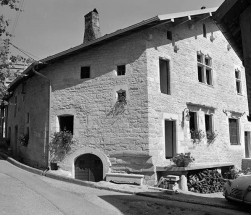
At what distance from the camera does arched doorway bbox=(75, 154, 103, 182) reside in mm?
10789

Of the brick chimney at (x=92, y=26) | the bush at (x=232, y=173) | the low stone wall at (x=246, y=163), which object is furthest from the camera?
the low stone wall at (x=246, y=163)

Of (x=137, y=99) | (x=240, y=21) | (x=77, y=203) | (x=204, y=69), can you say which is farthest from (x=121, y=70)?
(x=240, y=21)

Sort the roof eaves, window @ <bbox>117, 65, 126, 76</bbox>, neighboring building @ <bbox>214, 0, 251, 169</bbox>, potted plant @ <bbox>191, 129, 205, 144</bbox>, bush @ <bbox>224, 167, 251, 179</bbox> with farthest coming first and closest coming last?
1. bush @ <bbox>224, 167, 251, 179</bbox>
2. potted plant @ <bbox>191, 129, 205, 144</bbox>
3. window @ <bbox>117, 65, 126, 76</bbox>
4. the roof eaves
5. neighboring building @ <bbox>214, 0, 251, 169</bbox>

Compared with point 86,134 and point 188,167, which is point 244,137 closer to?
point 188,167

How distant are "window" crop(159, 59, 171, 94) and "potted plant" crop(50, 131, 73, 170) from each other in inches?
167

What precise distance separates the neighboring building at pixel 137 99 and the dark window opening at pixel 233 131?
0.62 meters

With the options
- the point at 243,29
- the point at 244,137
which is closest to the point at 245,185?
the point at 243,29

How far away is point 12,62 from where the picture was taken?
956cm

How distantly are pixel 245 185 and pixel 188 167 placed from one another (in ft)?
10.6

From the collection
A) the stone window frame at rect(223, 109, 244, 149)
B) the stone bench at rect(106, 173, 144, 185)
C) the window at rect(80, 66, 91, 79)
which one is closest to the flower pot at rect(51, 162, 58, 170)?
the stone bench at rect(106, 173, 144, 185)

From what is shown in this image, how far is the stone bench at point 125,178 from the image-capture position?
9.55 m

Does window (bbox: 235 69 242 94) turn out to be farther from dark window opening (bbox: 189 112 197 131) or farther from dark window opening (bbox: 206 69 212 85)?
dark window opening (bbox: 189 112 197 131)

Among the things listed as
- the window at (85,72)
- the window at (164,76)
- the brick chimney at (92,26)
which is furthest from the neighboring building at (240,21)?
the brick chimney at (92,26)

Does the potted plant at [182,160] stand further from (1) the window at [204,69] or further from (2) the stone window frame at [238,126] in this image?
(2) the stone window frame at [238,126]
